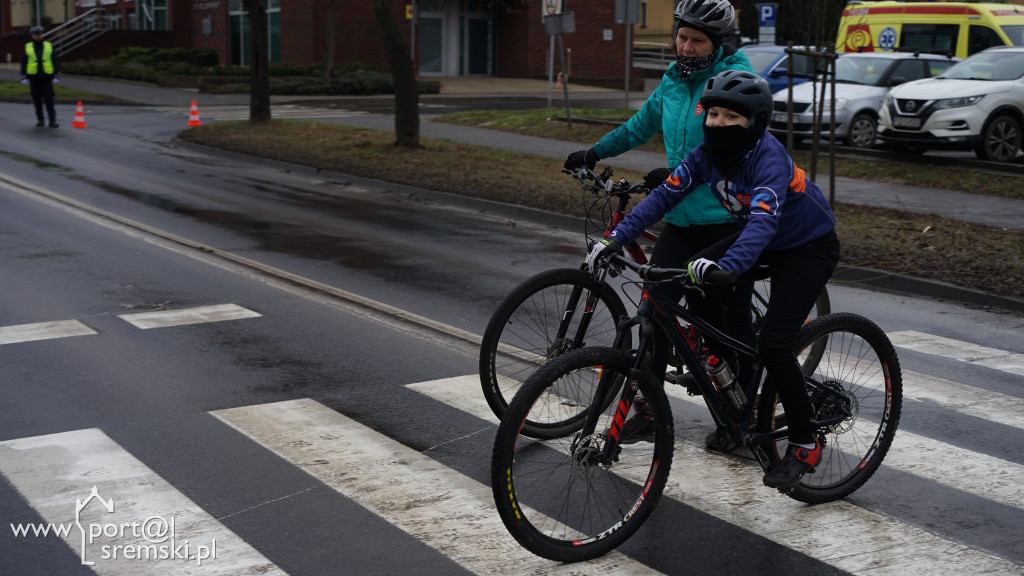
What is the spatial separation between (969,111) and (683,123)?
15.1m

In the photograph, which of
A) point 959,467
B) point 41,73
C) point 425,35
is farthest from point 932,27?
point 425,35

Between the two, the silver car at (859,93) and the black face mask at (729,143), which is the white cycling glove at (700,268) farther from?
the silver car at (859,93)

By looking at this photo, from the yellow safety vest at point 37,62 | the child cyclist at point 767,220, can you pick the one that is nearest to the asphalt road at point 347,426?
the child cyclist at point 767,220

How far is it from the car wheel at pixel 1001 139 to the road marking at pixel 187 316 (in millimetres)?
14343

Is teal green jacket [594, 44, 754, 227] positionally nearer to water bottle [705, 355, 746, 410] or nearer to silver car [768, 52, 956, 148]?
water bottle [705, 355, 746, 410]

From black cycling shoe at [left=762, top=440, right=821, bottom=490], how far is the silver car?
1665 centimetres

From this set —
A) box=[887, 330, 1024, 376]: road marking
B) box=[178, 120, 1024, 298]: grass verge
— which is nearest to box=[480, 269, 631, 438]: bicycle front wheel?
box=[887, 330, 1024, 376]: road marking

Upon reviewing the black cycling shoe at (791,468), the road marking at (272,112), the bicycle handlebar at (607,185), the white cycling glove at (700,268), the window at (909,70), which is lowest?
the black cycling shoe at (791,468)

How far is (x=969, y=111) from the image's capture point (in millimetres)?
18594

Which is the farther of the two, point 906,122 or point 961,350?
point 906,122

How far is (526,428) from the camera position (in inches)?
161

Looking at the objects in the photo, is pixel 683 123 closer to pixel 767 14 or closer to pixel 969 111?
pixel 969 111

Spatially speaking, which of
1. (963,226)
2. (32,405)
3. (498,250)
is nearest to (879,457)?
(32,405)

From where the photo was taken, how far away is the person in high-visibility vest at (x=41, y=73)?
24.7 metres
